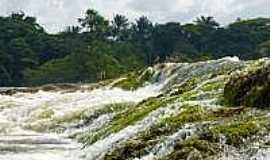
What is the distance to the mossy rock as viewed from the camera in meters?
16.2

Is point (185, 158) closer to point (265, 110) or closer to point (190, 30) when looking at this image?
point (265, 110)

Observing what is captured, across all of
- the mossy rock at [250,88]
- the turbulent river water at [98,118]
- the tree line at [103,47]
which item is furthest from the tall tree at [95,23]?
the mossy rock at [250,88]

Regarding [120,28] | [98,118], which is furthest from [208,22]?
[98,118]

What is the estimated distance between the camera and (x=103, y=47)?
301 feet

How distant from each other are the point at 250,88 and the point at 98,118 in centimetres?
1244

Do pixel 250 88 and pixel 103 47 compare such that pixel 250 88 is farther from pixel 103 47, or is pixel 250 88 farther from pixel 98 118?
pixel 103 47

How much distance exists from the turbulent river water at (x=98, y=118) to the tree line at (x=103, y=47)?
42.4m

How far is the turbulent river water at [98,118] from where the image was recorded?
18156 millimetres

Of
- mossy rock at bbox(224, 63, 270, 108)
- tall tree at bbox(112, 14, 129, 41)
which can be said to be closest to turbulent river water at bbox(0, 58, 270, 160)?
mossy rock at bbox(224, 63, 270, 108)

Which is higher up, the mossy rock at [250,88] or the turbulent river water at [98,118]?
the mossy rock at [250,88]

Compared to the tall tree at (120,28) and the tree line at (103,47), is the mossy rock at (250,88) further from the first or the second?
the tall tree at (120,28)

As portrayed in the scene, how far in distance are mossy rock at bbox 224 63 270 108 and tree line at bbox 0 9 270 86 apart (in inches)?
2467

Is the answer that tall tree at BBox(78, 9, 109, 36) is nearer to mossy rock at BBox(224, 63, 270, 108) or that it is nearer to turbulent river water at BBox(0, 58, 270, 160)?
turbulent river water at BBox(0, 58, 270, 160)

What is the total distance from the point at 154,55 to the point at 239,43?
1194cm
